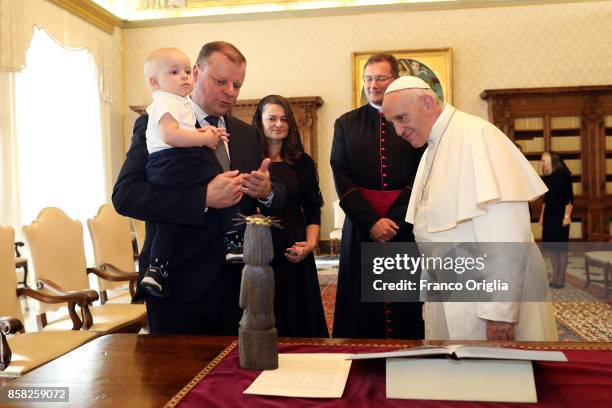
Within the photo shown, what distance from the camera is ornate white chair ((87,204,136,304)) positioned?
15.5ft

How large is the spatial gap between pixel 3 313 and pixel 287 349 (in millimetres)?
2525

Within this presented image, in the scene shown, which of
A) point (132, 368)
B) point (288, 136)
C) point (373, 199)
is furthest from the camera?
point (373, 199)

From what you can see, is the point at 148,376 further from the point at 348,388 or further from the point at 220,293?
the point at 220,293

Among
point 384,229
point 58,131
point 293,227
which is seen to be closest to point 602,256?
point 384,229

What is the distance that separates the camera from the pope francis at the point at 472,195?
7.12 ft

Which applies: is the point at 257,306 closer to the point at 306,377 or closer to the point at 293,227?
the point at 306,377

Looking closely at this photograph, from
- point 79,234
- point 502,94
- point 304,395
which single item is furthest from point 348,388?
point 502,94

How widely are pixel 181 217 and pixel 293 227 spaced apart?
115cm

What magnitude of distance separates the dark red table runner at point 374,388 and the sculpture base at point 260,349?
0.03 m

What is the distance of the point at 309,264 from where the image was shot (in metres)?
3.13

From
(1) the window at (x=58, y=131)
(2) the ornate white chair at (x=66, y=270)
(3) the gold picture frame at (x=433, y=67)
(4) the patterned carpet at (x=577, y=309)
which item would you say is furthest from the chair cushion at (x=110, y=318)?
(3) the gold picture frame at (x=433, y=67)

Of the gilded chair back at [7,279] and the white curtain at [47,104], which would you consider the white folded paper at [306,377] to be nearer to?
the gilded chair back at [7,279]

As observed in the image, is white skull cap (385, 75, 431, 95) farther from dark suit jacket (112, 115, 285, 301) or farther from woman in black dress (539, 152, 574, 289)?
woman in black dress (539, 152, 574, 289)

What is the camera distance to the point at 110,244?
4.87 meters
